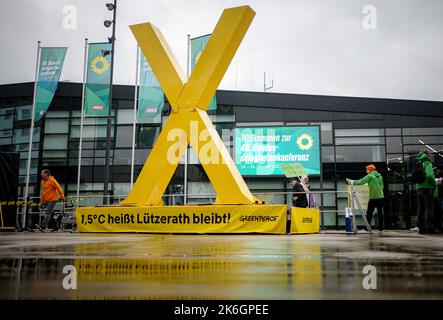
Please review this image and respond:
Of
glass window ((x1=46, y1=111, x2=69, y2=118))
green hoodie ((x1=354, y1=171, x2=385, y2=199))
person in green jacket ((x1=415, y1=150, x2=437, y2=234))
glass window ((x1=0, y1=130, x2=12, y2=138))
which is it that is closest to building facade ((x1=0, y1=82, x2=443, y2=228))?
glass window ((x1=46, y1=111, x2=69, y2=118))

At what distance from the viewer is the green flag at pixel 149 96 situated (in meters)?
17.3

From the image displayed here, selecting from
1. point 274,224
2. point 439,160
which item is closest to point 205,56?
point 274,224

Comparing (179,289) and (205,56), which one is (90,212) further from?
(179,289)

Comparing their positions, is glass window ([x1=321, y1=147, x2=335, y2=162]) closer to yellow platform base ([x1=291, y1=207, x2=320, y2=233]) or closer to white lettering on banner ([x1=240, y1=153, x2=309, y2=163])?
white lettering on banner ([x1=240, y1=153, x2=309, y2=163])

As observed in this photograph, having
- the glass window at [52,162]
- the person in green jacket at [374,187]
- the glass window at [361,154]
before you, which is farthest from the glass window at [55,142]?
the person in green jacket at [374,187]

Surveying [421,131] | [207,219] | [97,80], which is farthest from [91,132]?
[421,131]

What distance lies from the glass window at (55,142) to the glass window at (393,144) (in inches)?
735

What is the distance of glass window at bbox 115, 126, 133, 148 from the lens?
20953 millimetres

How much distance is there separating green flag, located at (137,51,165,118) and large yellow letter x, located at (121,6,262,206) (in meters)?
7.06

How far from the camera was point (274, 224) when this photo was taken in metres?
→ 8.77

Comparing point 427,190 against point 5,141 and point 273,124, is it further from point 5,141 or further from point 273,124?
point 5,141

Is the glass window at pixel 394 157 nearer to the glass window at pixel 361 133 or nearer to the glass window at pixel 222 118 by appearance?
the glass window at pixel 361 133

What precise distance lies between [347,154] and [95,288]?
2016cm

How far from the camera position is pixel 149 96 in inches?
684
